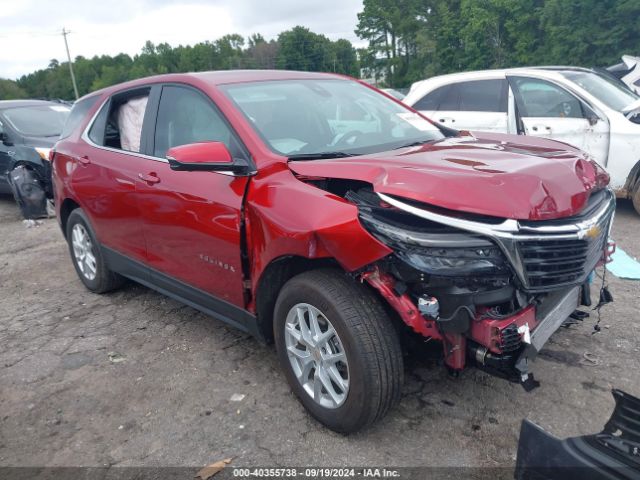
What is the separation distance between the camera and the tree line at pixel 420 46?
27344 mm

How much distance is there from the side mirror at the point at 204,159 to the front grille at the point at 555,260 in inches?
60.2

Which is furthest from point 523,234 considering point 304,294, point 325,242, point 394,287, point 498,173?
point 304,294

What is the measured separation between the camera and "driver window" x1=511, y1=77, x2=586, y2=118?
6520 mm

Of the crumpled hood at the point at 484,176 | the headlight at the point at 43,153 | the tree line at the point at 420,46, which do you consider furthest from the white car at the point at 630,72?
the tree line at the point at 420,46

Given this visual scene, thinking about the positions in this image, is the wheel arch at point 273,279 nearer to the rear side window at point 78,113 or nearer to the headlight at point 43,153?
the rear side window at point 78,113

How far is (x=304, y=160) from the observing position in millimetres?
2984

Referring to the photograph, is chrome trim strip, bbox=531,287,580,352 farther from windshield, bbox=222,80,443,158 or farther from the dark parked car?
the dark parked car

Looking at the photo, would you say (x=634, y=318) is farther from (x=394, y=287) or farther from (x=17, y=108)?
(x=17, y=108)

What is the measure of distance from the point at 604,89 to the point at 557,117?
0.75m

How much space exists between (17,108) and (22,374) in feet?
24.2

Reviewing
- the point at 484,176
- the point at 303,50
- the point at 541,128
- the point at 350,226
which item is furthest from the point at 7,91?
the point at 484,176

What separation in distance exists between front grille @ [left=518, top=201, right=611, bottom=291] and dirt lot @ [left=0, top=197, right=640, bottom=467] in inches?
32.5

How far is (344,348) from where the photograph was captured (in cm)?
256

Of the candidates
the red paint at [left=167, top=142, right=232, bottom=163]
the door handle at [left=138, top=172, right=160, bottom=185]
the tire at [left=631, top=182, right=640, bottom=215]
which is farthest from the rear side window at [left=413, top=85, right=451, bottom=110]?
the red paint at [left=167, top=142, right=232, bottom=163]
